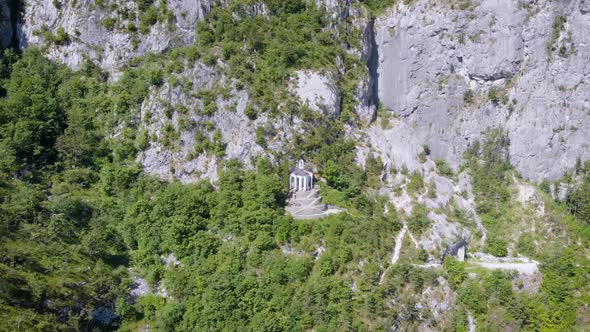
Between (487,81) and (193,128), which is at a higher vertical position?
(487,81)

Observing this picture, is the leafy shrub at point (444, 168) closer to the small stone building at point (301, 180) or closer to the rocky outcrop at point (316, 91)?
the rocky outcrop at point (316, 91)

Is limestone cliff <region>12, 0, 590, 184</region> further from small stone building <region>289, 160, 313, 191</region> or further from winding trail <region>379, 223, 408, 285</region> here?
winding trail <region>379, 223, 408, 285</region>

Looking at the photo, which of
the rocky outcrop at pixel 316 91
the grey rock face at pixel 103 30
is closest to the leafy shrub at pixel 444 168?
the rocky outcrop at pixel 316 91

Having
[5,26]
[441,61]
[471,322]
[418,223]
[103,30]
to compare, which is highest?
[5,26]

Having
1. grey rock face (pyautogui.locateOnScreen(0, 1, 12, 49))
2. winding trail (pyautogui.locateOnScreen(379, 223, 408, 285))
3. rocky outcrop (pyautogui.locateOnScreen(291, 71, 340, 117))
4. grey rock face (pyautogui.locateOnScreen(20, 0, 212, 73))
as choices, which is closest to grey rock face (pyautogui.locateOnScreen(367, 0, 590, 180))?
rocky outcrop (pyautogui.locateOnScreen(291, 71, 340, 117))

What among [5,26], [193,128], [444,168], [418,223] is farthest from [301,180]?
[5,26]

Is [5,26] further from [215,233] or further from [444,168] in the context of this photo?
[444,168]
